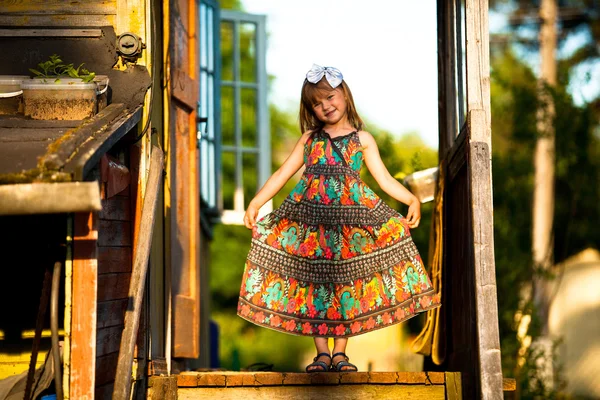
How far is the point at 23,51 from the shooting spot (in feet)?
21.1

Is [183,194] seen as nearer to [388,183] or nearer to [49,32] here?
[49,32]

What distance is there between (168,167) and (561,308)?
1858cm

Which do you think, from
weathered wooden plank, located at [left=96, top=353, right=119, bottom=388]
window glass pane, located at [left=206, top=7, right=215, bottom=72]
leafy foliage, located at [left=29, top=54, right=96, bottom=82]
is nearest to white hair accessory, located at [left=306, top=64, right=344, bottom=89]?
leafy foliage, located at [left=29, top=54, right=96, bottom=82]

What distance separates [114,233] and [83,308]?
1022mm

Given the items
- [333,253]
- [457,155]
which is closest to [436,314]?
[457,155]

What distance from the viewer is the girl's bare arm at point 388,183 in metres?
6.32

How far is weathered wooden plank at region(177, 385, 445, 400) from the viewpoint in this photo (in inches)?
234

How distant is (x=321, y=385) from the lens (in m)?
Result: 5.93

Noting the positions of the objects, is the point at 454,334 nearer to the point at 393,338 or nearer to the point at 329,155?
the point at 329,155

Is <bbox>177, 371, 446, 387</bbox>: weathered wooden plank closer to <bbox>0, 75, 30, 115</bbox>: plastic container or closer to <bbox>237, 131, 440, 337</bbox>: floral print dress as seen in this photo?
<bbox>237, 131, 440, 337</bbox>: floral print dress

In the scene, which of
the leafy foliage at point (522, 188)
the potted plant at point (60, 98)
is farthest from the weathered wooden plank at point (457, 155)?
the leafy foliage at point (522, 188)

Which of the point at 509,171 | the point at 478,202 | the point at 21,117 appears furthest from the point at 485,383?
the point at 509,171

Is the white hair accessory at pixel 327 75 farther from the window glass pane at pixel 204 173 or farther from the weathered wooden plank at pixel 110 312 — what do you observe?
the window glass pane at pixel 204 173

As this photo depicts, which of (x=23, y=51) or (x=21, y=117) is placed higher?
(x=23, y=51)
